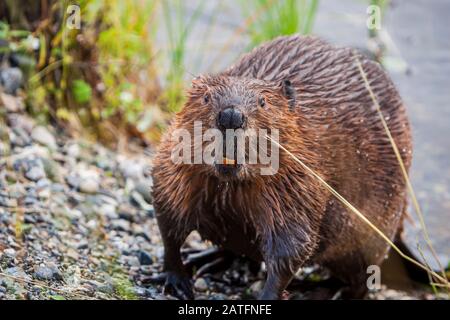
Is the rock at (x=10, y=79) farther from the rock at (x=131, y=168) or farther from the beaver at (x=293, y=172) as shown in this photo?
the beaver at (x=293, y=172)

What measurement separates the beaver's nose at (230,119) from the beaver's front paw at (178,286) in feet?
3.76

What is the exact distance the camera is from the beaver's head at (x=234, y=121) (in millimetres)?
3662

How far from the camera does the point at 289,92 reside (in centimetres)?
414

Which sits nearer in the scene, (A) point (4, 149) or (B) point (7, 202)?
(B) point (7, 202)

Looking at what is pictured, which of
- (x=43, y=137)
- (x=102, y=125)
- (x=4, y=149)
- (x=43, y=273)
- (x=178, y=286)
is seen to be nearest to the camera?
(x=43, y=273)

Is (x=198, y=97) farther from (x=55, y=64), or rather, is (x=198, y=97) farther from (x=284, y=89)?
(x=55, y=64)

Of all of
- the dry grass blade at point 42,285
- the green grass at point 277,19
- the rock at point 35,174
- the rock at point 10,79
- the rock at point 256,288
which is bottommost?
the rock at point 256,288

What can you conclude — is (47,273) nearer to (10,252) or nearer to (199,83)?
(10,252)

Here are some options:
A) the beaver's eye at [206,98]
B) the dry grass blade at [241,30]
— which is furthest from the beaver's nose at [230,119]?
the dry grass blade at [241,30]

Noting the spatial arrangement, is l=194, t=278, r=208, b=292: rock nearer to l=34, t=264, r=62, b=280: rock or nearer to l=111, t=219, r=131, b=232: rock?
l=111, t=219, r=131, b=232: rock

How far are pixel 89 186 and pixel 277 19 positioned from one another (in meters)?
1.99

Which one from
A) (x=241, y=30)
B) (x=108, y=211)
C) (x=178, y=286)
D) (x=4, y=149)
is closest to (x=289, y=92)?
(x=178, y=286)
